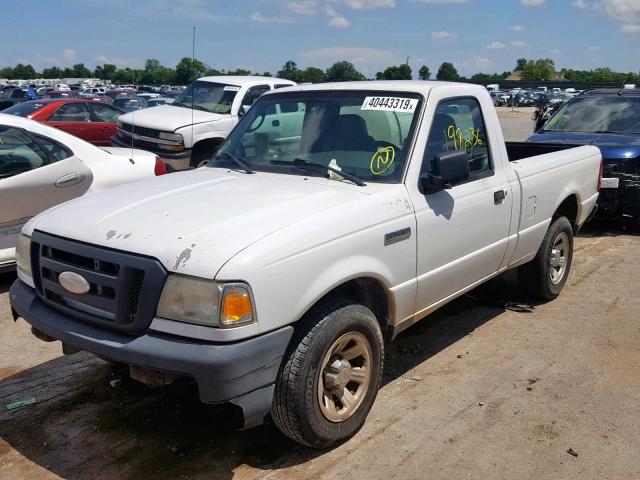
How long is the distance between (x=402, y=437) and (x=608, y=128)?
747cm

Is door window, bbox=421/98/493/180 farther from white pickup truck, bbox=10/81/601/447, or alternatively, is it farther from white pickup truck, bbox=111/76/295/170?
white pickup truck, bbox=111/76/295/170

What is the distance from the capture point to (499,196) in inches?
182

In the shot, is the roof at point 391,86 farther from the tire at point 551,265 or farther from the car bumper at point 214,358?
the car bumper at point 214,358

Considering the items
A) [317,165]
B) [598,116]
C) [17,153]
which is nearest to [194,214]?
[317,165]

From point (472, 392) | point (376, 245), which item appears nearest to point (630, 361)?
point (472, 392)

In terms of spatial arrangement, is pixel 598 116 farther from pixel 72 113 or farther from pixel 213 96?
pixel 72 113

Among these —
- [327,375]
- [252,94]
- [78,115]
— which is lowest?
[327,375]

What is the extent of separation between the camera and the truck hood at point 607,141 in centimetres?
834

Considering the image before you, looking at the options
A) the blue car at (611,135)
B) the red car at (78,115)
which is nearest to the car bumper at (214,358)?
the blue car at (611,135)

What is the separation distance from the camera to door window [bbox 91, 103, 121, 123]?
15086 mm

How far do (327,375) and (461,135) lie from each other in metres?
2.10

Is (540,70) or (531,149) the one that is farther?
(540,70)

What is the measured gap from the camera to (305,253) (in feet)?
10.2

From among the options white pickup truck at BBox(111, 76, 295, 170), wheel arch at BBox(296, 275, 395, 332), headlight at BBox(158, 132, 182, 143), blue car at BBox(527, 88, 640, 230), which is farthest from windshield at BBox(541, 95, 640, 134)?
wheel arch at BBox(296, 275, 395, 332)
